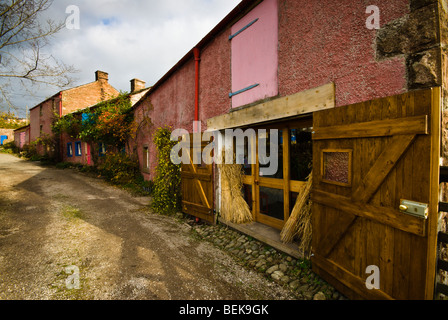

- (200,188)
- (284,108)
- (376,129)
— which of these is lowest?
(200,188)

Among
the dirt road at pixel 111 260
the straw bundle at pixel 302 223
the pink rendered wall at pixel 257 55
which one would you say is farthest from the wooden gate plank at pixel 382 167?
the pink rendered wall at pixel 257 55

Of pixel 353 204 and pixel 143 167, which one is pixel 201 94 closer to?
pixel 353 204

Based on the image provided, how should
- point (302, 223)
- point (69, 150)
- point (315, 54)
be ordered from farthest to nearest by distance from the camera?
1. point (69, 150)
2. point (302, 223)
3. point (315, 54)

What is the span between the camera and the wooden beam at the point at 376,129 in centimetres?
174

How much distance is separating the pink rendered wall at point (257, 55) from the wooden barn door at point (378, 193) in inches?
57.5

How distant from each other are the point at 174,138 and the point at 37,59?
662 cm

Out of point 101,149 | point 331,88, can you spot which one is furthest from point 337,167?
point 101,149

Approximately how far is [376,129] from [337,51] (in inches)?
50.2

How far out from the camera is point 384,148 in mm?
1988

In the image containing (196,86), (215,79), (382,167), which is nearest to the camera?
(382,167)

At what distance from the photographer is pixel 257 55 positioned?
3.84m

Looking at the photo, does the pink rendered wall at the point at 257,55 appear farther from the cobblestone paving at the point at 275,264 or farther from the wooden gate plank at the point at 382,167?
the cobblestone paving at the point at 275,264

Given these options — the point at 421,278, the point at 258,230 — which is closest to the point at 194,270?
the point at 258,230

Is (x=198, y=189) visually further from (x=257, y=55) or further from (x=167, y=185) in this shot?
(x=257, y=55)
